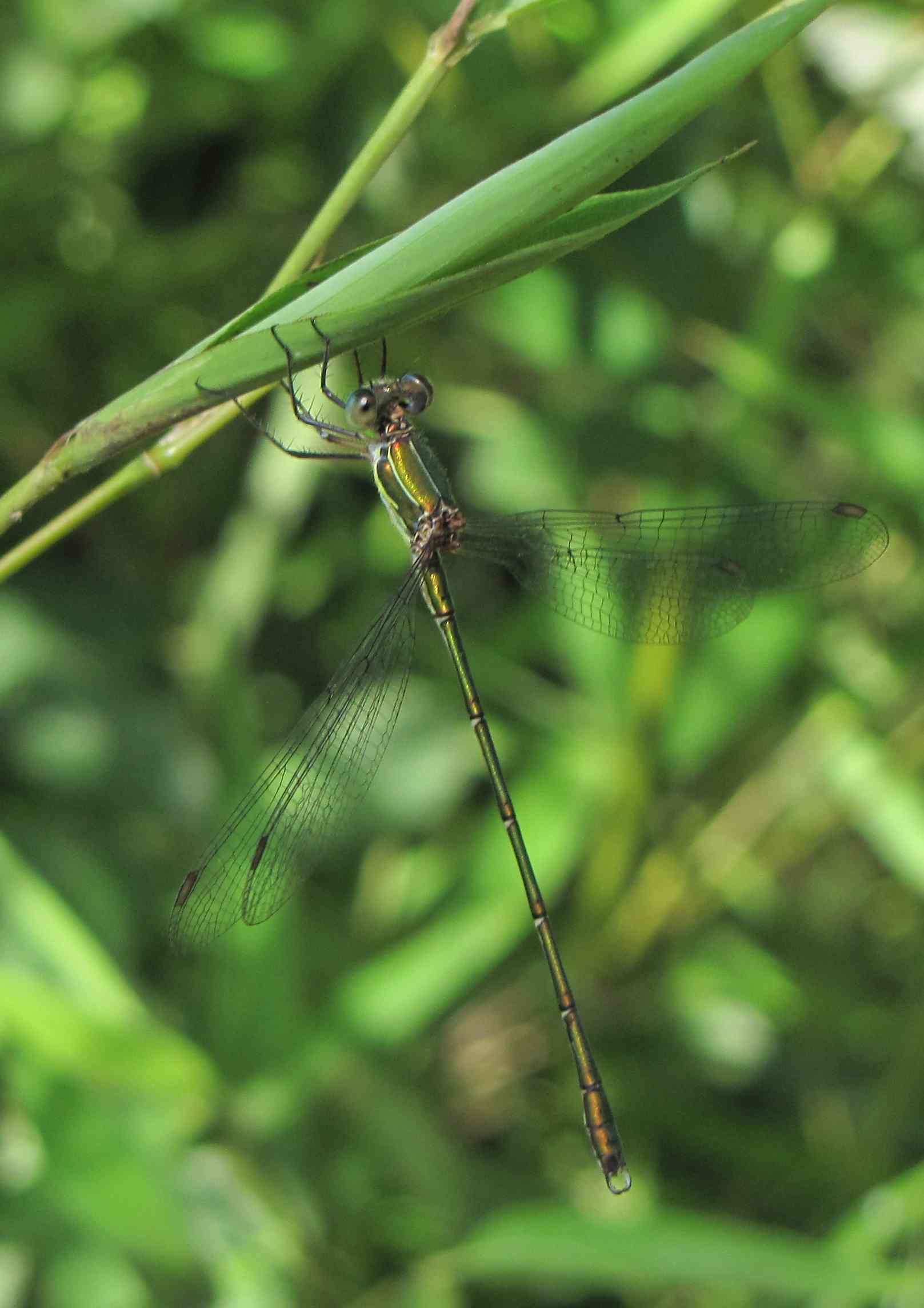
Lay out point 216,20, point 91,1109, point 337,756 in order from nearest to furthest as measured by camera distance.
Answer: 1. point 337,756
2. point 91,1109
3. point 216,20

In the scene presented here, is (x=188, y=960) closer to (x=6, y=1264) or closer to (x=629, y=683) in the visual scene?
(x=6, y=1264)

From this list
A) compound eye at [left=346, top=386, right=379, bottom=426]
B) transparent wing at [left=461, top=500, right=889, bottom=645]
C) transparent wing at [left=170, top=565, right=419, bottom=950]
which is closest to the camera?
transparent wing at [left=170, top=565, right=419, bottom=950]

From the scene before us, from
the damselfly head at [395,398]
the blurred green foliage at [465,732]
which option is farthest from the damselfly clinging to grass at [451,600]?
the blurred green foliage at [465,732]

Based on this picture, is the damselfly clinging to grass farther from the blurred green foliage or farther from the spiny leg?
the blurred green foliage

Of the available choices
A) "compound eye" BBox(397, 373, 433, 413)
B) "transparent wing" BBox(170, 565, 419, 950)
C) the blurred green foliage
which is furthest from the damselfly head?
the blurred green foliage

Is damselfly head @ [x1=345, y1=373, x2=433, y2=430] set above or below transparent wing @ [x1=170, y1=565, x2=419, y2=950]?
above

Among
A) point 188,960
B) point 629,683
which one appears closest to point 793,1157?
point 629,683

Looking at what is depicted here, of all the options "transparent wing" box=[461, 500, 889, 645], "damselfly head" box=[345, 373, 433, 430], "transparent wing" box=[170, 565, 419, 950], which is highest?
"damselfly head" box=[345, 373, 433, 430]

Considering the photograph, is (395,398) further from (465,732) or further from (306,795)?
(465,732)
